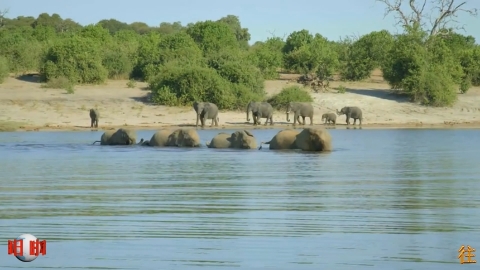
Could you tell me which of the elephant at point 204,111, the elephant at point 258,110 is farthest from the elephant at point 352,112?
the elephant at point 204,111

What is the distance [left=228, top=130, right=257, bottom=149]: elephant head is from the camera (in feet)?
82.9

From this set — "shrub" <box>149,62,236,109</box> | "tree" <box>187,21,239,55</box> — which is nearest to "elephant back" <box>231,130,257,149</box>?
"shrub" <box>149,62,236,109</box>

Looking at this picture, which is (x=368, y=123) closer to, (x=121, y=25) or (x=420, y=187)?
(x=420, y=187)

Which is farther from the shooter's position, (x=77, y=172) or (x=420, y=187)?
(x=77, y=172)

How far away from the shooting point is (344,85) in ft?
148

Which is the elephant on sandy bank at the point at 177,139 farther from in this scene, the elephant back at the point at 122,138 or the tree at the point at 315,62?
the tree at the point at 315,62

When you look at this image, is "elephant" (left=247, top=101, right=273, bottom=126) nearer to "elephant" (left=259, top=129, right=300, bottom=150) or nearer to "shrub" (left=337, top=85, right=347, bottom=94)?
"shrub" (left=337, top=85, right=347, bottom=94)

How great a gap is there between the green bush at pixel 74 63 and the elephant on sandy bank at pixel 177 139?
13.9 m

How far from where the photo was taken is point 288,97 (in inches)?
1548

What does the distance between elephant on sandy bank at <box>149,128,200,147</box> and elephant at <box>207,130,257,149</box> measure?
0.74m

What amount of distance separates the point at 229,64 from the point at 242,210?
3018 cm

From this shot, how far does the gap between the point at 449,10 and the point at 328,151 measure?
105 ft

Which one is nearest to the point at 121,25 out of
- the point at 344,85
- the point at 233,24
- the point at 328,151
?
the point at 233,24

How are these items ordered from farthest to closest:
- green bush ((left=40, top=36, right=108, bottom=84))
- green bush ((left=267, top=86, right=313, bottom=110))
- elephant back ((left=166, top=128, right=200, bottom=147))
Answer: green bush ((left=40, top=36, right=108, bottom=84)) → green bush ((left=267, top=86, right=313, bottom=110)) → elephant back ((left=166, top=128, right=200, bottom=147))
